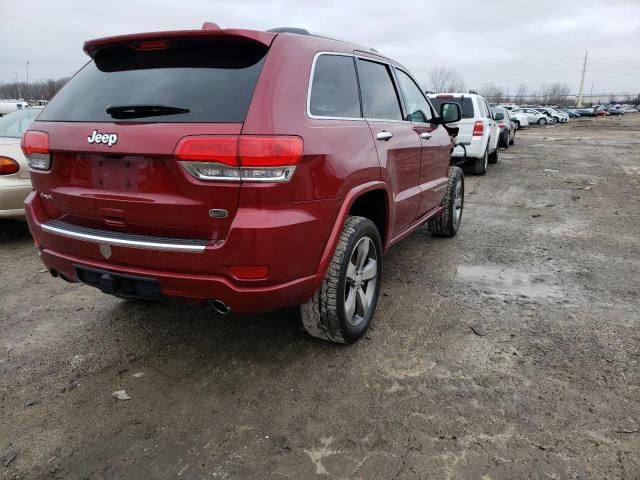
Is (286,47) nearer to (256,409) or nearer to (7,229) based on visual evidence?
(256,409)

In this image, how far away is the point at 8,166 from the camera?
17.0ft

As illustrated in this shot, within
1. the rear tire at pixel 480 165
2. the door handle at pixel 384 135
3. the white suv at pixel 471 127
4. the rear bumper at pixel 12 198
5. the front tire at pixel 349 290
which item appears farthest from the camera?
the rear tire at pixel 480 165

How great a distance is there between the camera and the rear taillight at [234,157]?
226 cm

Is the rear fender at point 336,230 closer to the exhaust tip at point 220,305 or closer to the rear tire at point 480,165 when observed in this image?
the exhaust tip at point 220,305

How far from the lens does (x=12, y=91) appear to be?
251 feet

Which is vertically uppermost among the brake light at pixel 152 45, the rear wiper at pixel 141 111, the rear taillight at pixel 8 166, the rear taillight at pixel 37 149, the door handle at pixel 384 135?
the brake light at pixel 152 45

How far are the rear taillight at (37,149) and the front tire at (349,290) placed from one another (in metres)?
1.69

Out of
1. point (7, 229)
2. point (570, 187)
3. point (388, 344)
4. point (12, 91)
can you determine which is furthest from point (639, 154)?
point (12, 91)

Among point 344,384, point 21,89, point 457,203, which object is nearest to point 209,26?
point 344,384

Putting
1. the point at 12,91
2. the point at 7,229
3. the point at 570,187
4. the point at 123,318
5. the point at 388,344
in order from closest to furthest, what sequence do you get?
1. the point at 388,344
2. the point at 123,318
3. the point at 7,229
4. the point at 570,187
5. the point at 12,91

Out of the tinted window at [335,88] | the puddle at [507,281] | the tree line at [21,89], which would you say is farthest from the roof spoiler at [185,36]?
the tree line at [21,89]

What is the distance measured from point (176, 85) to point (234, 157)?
24.4 inches

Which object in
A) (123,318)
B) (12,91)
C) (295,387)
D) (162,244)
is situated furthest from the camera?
(12,91)

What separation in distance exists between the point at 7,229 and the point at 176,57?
4896 mm
